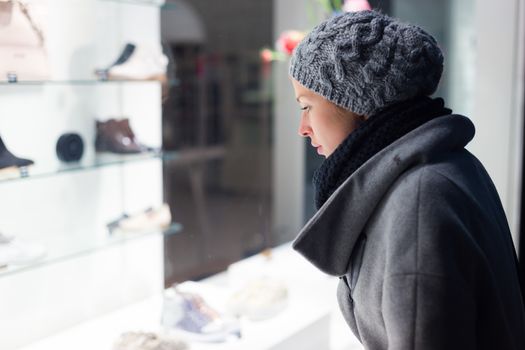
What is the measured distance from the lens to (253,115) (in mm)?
7801

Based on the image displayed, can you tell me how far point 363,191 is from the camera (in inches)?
60.1

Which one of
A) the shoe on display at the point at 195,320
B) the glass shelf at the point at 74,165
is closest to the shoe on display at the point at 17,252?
the glass shelf at the point at 74,165

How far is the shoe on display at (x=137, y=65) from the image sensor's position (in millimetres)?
3170

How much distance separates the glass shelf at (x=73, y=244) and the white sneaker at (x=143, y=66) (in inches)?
32.4

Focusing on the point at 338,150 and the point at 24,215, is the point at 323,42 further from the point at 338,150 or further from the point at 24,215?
the point at 24,215

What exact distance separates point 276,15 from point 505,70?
6.34 ft

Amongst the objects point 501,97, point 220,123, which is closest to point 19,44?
point 501,97

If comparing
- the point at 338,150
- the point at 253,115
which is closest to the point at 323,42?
the point at 338,150

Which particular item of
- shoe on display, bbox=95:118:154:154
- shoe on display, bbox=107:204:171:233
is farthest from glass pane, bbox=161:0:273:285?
shoe on display, bbox=95:118:154:154

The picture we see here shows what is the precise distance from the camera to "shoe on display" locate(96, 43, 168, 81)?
3.17m

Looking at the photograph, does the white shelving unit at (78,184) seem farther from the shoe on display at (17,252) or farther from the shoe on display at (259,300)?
the shoe on display at (259,300)

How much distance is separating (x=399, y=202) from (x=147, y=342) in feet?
4.81

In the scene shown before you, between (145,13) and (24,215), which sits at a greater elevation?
(145,13)

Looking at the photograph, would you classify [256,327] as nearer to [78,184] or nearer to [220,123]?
[78,184]
